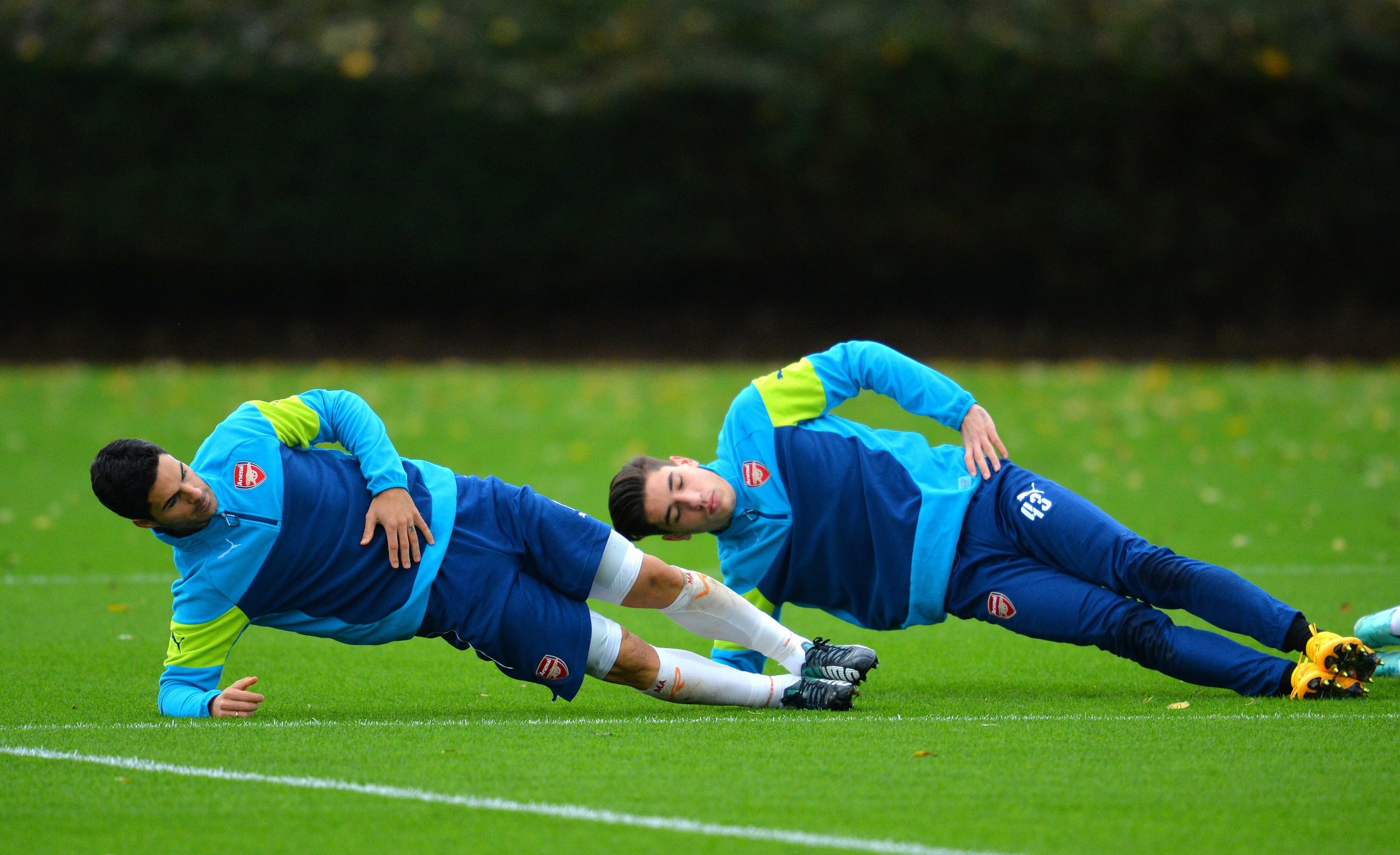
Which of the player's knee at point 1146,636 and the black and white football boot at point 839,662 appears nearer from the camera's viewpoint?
the player's knee at point 1146,636

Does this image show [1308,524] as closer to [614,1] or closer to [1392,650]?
[1392,650]

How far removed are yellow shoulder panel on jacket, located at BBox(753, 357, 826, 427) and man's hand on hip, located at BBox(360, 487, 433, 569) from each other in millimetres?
1355

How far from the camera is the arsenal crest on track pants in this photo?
4746 millimetres

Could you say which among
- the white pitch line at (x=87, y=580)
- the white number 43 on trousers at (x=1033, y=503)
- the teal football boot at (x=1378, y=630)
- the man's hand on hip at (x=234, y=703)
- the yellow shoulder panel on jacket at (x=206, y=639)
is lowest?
the white pitch line at (x=87, y=580)

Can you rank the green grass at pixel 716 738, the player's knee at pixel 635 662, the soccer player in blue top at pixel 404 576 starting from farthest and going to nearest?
1. the player's knee at pixel 635 662
2. the soccer player in blue top at pixel 404 576
3. the green grass at pixel 716 738

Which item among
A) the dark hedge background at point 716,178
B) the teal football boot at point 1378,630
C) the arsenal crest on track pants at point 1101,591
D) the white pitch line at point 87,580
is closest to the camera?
the arsenal crest on track pants at point 1101,591

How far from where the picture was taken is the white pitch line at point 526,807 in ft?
11.0

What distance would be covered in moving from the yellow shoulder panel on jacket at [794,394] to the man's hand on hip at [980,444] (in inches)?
21.4

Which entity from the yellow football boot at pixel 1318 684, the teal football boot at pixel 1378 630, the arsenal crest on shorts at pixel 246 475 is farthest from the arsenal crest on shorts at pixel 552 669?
the teal football boot at pixel 1378 630

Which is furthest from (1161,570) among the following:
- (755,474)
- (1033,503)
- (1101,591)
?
(755,474)

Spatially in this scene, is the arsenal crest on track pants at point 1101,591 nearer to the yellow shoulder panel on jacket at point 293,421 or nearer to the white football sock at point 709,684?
the white football sock at point 709,684

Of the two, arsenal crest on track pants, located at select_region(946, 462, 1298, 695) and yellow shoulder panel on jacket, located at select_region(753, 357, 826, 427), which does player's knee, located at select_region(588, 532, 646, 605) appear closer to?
yellow shoulder panel on jacket, located at select_region(753, 357, 826, 427)

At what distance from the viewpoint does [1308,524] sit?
899 cm

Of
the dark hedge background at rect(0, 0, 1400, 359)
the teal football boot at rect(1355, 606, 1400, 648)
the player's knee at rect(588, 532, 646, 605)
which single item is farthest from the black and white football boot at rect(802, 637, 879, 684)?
the dark hedge background at rect(0, 0, 1400, 359)
